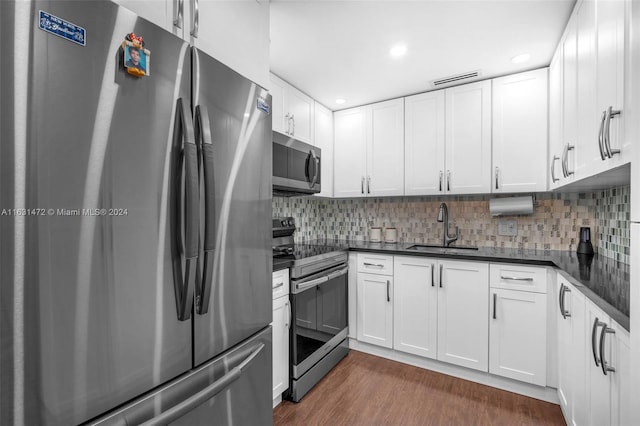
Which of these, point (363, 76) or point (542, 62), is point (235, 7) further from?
point (542, 62)

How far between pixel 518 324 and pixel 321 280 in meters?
→ 1.41

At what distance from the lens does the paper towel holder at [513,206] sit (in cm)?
253

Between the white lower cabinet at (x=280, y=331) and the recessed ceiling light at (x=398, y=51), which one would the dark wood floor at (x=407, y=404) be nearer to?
the white lower cabinet at (x=280, y=331)

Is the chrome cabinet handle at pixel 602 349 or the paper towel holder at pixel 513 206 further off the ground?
the paper towel holder at pixel 513 206

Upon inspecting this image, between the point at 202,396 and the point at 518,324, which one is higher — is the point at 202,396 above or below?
above

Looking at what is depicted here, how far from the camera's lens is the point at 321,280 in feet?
7.55

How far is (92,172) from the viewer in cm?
75

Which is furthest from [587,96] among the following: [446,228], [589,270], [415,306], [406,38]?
[415,306]

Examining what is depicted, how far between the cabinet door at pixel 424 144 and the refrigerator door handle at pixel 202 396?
2105 millimetres

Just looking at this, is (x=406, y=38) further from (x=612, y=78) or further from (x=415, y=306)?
(x=415, y=306)

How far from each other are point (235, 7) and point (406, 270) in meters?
2.13

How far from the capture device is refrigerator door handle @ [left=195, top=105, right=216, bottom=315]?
991mm

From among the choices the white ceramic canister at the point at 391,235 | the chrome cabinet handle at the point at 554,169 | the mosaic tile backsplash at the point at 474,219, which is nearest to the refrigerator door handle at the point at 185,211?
the mosaic tile backsplash at the point at 474,219

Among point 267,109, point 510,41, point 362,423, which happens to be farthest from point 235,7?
point 362,423
